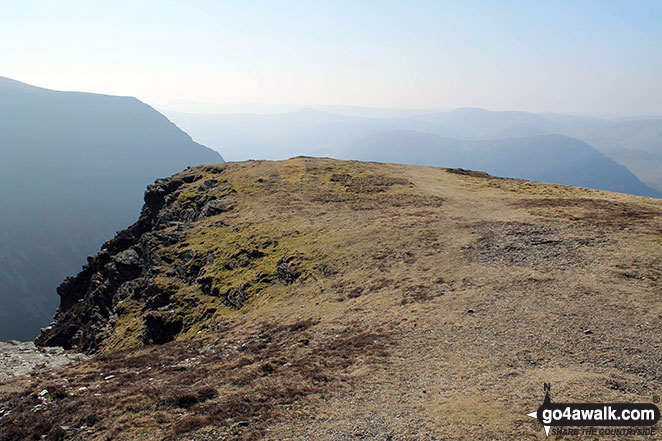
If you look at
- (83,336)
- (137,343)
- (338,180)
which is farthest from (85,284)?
(338,180)

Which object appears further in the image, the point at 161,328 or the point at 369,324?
the point at 161,328

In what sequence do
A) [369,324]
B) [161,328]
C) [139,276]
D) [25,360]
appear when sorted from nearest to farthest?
[369,324] < [161,328] < [25,360] < [139,276]

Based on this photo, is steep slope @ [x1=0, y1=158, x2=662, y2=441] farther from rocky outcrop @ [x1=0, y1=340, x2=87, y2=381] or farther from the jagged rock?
rocky outcrop @ [x1=0, y1=340, x2=87, y2=381]

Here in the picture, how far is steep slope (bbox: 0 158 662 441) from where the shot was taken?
14.3 metres

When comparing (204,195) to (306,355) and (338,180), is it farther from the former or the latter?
(306,355)

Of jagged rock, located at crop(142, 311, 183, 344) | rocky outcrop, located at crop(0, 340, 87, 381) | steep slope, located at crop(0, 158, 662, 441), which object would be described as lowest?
rocky outcrop, located at crop(0, 340, 87, 381)

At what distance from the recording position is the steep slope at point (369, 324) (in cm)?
1431

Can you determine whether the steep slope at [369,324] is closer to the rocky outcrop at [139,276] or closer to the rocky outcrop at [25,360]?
the rocky outcrop at [139,276]

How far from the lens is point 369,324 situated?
76.3ft

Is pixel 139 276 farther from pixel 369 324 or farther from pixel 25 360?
pixel 369 324

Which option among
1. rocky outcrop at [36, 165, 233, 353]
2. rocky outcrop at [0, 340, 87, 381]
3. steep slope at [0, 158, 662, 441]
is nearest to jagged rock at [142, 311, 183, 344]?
rocky outcrop at [36, 165, 233, 353]

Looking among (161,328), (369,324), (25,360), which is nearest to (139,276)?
(25,360)

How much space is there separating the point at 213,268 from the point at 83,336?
77.8ft

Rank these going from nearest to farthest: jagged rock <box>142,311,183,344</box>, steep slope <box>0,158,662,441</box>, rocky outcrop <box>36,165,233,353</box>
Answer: steep slope <box>0,158,662,441</box>, jagged rock <box>142,311,183,344</box>, rocky outcrop <box>36,165,233,353</box>
